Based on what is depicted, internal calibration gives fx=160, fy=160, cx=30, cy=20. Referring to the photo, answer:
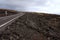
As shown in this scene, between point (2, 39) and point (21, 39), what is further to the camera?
point (21, 39)

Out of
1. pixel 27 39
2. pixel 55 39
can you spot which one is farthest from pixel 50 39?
pixel 27 39

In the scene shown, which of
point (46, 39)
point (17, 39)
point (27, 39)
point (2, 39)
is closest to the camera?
point (2, 39)

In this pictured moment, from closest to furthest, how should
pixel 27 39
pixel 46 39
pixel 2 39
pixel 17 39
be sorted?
1. pixel 2 39
2. pixel 17 39
3. pixel 27 39
4. pixel 46 39

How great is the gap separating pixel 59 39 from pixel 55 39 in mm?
433

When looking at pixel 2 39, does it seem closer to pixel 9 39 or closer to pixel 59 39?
pixel 9 39

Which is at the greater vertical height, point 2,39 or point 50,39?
point 2,39

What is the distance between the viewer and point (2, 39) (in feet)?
30.4

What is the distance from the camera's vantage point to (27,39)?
37.3 feet

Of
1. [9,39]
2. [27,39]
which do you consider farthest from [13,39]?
[27,39]

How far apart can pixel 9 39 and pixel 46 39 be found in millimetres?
7192

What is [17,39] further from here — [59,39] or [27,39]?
[59,39]

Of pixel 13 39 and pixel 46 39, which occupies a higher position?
pixel 13 39

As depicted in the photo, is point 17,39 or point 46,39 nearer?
point 17,39

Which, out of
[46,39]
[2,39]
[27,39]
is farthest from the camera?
[46,39]
